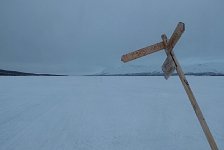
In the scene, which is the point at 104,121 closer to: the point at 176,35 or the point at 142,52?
the point at 142,52

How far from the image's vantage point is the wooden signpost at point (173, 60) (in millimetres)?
3426

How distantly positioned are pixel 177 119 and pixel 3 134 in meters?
4.48

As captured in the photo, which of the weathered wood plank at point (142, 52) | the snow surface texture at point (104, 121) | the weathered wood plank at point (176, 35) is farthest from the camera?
the snow surface texture at point (104, 121)

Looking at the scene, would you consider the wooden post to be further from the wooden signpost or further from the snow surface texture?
the snow surface texture

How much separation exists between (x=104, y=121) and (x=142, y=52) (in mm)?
4796

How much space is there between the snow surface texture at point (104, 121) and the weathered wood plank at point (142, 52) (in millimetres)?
3058

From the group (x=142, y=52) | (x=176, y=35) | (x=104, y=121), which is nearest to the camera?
(x=176, y=35)

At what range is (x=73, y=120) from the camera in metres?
8.27

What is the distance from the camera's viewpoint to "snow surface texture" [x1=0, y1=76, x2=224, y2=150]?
21.2 feet

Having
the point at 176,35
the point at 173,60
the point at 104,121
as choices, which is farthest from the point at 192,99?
the point at 104,121

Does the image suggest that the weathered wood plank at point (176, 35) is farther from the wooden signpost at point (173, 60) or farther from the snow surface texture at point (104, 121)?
the snow surface texture at point (104, 121)

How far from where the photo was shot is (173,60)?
3.57m

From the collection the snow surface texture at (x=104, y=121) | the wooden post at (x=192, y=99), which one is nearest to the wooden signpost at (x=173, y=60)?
the wooden post at (x=192, y=99)

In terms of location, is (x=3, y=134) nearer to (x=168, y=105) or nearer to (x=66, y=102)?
(x=66, y=102)
